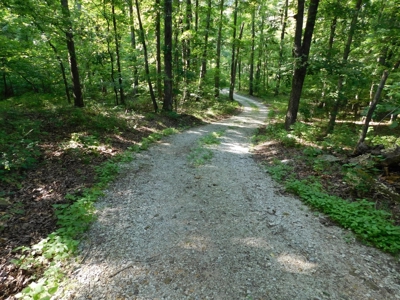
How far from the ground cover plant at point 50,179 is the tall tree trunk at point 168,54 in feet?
11.4

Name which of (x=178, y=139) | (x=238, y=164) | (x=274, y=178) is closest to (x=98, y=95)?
(x=178, y=139)

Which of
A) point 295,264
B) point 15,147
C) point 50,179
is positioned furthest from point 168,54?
point 295,264

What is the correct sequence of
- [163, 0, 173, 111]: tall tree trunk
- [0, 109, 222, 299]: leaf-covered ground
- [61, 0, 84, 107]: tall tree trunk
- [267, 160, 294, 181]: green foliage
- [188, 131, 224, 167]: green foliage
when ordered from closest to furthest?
[0, 109, 222, 299]: leaf-covered ground < [267, 160, 294, 181]: green foliage < [188, 131, 224, 167]: green foliage < [61, 0, 84, 107]: tall tree trunk < [163, 0, 173, 111]: tall tree trunk

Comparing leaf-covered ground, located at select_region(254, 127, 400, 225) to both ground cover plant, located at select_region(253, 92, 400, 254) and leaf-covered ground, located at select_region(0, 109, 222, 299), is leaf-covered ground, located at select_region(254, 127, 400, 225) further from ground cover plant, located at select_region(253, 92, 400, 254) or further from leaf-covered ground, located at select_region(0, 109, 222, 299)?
leaf-covered ground, located at select_region(0, 109, 222, 299)

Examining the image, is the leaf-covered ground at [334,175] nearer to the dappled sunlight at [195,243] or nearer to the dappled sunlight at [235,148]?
the dappled sunlight at [235,148]

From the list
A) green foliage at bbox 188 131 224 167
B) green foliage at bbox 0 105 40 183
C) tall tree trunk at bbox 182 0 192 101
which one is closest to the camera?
green foliage at bbox 0 105 40 183

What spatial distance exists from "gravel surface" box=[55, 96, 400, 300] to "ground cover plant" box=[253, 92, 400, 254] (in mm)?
330

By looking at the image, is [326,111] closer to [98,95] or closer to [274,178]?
[274,178]

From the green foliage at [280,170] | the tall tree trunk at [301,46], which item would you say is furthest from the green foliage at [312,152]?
the tall tree trunk at [301,46]

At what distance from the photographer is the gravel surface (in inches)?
116

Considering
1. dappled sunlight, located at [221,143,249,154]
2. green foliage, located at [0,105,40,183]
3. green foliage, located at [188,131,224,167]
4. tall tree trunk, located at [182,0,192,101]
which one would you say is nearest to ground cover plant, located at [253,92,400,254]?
dappled sunlight, located at [221,143,249,154]

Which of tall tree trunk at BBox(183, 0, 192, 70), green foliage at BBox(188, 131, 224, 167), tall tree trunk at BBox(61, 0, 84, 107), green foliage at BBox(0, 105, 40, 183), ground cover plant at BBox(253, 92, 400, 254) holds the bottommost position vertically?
green foliage at BBox(188, 131, 224, 167)

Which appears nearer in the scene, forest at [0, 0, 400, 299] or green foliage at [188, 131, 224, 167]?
forest at [0, 0, 400, 299]

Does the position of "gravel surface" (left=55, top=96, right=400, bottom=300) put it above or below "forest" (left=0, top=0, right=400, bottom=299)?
below
